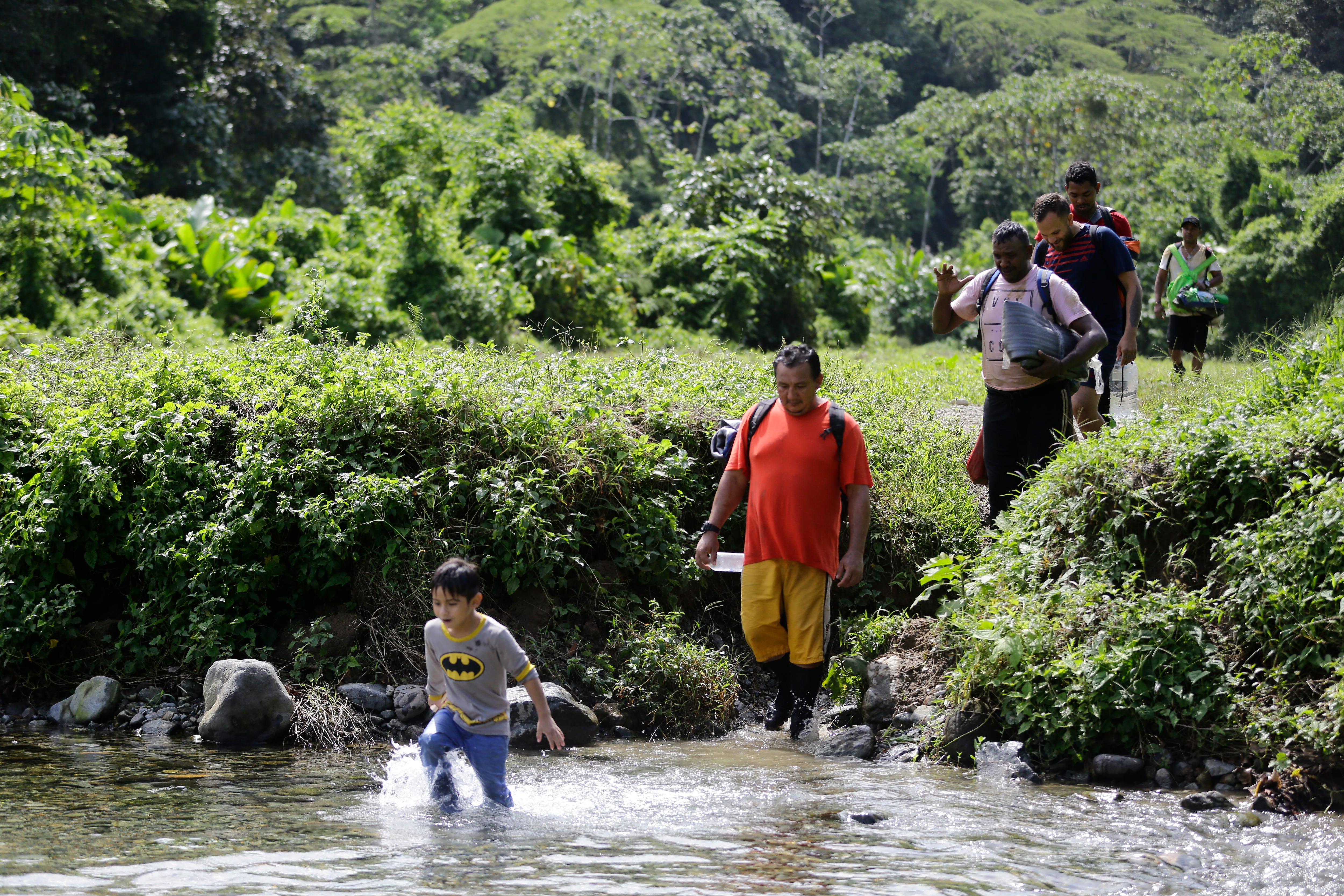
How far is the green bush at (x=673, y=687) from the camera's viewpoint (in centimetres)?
734

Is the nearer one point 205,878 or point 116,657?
point 205,878

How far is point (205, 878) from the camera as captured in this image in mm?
4383

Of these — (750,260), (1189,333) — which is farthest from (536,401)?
(750,260)

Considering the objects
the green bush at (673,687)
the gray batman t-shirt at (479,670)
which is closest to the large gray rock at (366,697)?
the green bush at (673,687)

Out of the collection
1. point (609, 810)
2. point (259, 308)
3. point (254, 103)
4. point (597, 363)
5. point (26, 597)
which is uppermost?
point (254, 103)

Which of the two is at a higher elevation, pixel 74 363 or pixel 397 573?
pixel 74 363

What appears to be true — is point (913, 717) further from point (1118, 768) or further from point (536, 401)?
point (536, 401)

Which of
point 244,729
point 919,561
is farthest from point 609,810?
point 919,561

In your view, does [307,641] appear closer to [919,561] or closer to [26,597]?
[26,597]

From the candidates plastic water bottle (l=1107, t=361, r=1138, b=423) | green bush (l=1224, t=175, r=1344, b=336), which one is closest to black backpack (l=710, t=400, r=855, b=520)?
plastic water bottle (l=1107, t=361, r=1138, b=423)

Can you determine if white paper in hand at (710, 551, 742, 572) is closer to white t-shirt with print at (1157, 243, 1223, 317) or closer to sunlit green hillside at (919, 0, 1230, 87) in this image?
white t-shirt with print at (1157, 243, 1223, 317)

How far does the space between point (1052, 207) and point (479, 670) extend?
14.9 feet

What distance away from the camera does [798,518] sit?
21.5ft

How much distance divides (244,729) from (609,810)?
2.53 m
